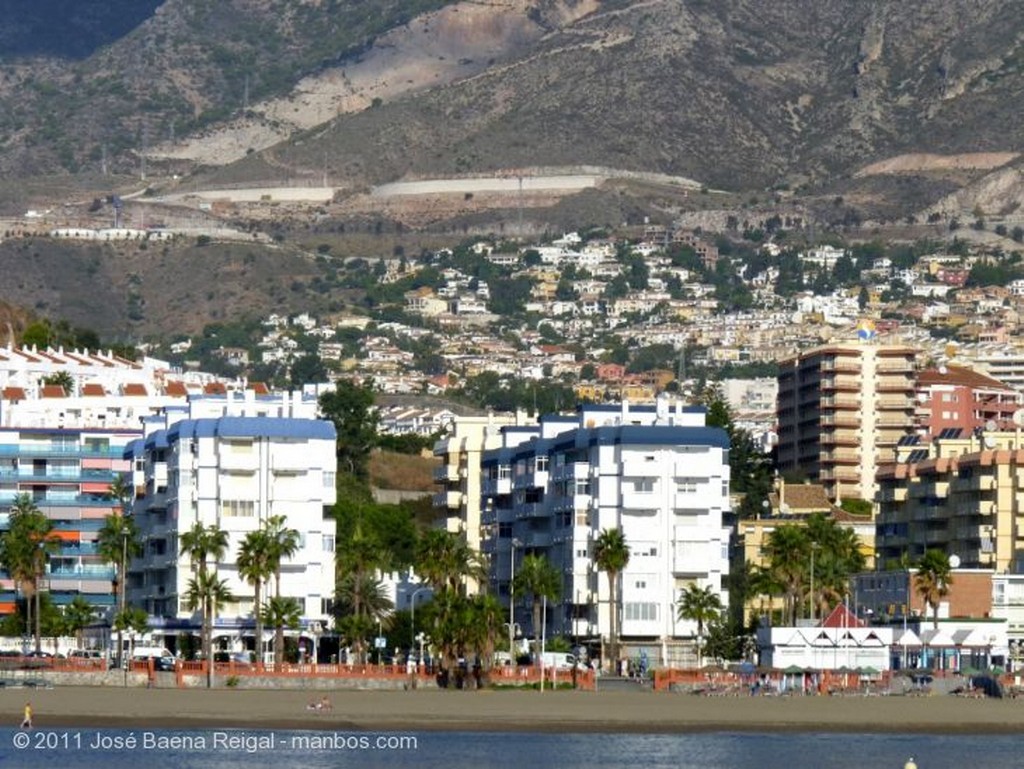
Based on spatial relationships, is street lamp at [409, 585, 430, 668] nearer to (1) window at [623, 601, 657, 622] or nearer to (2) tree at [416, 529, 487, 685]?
(2) tree at [416, 529, 487, 685]

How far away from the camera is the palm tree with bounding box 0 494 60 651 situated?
556 feet

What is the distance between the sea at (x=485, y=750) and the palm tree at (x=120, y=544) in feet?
149

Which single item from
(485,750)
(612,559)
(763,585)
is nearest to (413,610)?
(612,559)

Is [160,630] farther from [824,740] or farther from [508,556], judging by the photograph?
[824,740]

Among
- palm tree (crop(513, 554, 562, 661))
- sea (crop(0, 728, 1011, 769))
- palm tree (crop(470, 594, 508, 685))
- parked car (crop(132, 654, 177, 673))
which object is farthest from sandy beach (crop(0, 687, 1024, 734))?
palm tree (crop(513, 554, 562, 661))

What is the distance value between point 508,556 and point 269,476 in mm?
19506

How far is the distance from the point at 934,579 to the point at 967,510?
23780 millimetres

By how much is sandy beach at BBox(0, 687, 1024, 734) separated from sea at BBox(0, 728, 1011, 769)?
5.16ft

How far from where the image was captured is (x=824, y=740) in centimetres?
12650

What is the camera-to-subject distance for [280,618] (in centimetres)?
15762

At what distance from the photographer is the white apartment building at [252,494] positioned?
556 feet

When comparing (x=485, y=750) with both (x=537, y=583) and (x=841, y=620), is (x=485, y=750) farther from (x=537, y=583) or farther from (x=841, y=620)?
(x=537, y=583)

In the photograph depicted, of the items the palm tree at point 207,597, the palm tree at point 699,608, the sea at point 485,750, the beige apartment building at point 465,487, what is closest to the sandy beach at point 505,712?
the sea at point 485,750

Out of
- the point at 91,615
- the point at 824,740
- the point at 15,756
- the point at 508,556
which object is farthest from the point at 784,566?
the point at 15,756
